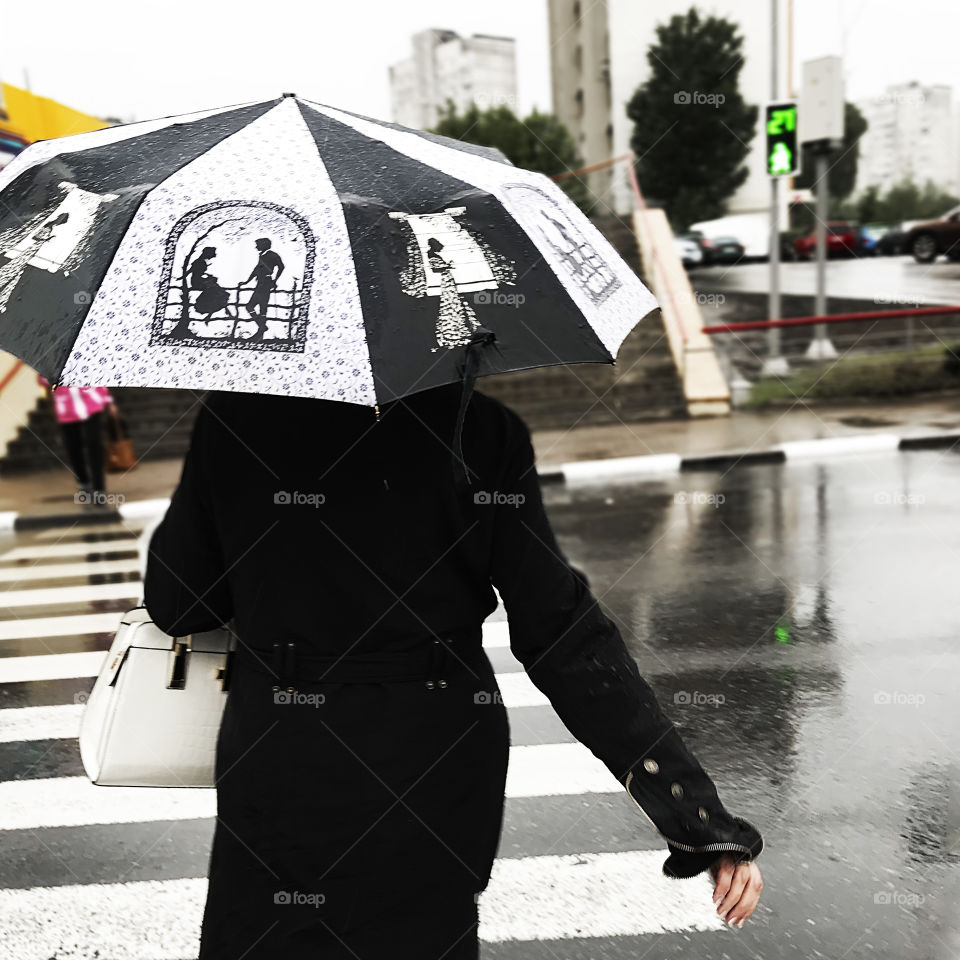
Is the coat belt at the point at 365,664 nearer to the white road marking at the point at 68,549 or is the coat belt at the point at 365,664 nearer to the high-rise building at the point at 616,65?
the white road marking at the point at 68,549

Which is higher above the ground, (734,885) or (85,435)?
A: (734,885)

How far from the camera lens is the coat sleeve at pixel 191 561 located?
1.85m

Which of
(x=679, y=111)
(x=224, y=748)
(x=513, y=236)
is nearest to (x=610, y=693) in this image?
(x=224, y=748)

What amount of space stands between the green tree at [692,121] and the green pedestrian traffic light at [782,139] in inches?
1175

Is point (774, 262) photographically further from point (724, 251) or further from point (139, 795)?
point (724, 251)

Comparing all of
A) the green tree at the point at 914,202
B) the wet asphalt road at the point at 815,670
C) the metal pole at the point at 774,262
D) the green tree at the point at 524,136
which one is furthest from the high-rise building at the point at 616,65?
the wet asphalt road at the point at 815,670

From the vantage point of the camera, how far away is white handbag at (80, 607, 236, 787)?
6.57ft

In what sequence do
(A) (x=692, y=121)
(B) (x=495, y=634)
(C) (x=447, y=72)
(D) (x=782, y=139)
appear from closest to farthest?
(B) (x=495, y=634)
(D) (x=782, y=139)
(A) (x=692, y=121)
(C) (x=447, y=72)

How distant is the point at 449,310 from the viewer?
5.75ft

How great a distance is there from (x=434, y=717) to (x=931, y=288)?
26.4 metres

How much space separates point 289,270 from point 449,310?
25 cm

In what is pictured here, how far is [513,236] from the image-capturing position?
188 centimetres

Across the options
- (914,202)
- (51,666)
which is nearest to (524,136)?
(914,202)

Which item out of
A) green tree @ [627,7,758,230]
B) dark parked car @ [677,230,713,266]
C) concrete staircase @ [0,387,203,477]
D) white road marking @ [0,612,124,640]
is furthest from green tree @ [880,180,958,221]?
white road marking @ [0,612,124,640]
